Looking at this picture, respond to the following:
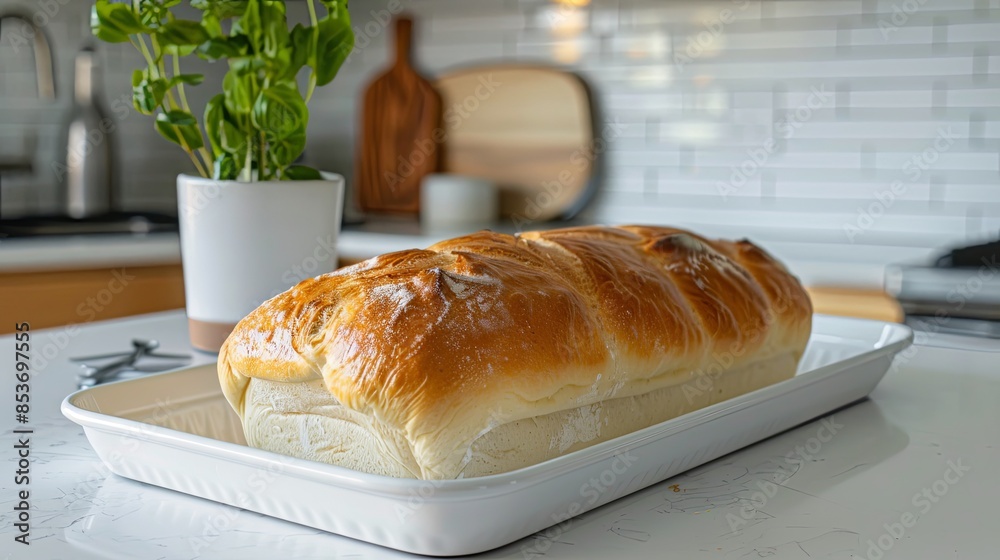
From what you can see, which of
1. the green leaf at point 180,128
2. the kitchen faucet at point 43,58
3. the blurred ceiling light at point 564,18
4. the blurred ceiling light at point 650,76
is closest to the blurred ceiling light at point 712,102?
the blurred ceiling light at point 650,76

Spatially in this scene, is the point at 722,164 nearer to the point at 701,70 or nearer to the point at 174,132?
the point at 701,70

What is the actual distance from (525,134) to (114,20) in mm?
2163

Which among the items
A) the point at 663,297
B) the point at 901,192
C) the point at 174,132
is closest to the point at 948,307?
the point at 901,192

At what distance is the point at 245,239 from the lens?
41.4 inches

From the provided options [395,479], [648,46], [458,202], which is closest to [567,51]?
[648,46]

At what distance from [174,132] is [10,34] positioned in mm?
2262

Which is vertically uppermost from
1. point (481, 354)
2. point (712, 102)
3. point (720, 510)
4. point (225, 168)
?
point (712, 102)

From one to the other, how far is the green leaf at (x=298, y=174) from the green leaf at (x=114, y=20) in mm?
212

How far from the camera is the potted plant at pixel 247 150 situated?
1001 mm

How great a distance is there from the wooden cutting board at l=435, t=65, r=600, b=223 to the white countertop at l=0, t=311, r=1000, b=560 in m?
2.14

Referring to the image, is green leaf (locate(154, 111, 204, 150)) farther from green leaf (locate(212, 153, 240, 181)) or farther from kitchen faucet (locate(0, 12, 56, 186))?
kitchen faucet (locate(0, 12, 56, 186))

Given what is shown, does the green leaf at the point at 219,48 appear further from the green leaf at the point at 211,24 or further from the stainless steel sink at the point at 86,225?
the stainless steel sink at the point at 86,225

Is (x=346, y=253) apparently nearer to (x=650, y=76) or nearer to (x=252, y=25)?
(x=650, y=76)

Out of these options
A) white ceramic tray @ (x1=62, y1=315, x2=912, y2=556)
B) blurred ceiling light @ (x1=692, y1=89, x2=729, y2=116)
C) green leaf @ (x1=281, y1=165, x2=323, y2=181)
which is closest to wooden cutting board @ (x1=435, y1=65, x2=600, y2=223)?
blurred ceiling light @ (x1=692, y1=89, x2=729, y2=116)
